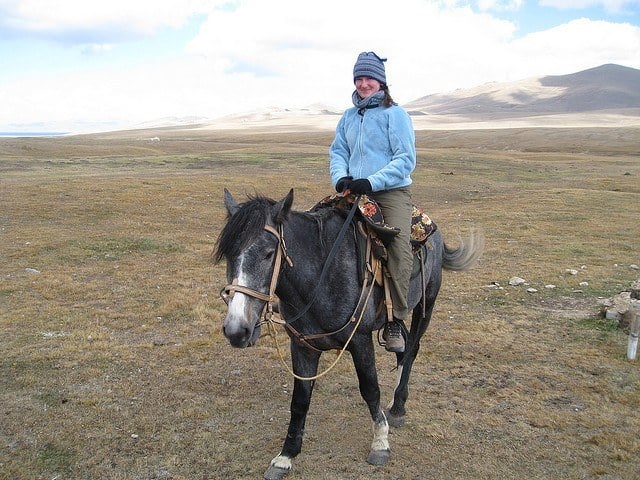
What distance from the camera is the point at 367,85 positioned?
4.73 meters

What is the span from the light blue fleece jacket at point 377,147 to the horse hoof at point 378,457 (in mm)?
2815

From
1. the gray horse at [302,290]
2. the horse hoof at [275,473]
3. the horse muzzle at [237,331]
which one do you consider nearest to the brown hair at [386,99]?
the gray horse at [302,290]

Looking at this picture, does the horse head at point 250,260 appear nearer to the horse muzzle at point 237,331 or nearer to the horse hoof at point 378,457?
the horse muzzle at point 237,331

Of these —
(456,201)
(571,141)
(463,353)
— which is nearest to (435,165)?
(456,201)

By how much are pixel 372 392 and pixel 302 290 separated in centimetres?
148

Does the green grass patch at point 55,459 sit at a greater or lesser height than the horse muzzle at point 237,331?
lesser

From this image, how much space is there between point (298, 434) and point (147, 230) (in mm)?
13216

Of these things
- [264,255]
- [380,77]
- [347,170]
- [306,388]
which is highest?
[380,77]

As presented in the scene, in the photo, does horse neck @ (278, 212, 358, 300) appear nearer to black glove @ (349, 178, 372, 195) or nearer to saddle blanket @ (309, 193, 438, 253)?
saddle blanket @ (309, 193, 438, 253)

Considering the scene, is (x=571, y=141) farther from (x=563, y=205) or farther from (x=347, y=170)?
(x=347, y=170)

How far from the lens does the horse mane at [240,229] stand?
373 cm

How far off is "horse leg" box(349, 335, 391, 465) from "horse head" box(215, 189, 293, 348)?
133 centimetres

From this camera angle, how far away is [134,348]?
310 inches

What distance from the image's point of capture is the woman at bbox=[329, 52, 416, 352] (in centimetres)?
463
